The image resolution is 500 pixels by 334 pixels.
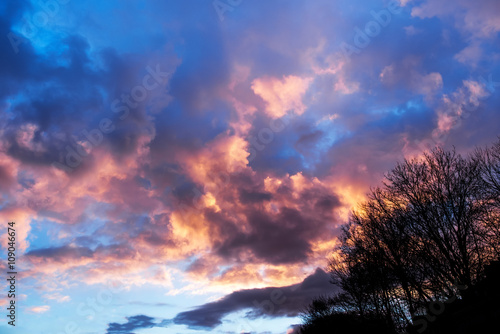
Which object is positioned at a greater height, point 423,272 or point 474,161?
point 474,161

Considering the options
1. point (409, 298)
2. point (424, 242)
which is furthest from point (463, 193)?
point (409, 298)

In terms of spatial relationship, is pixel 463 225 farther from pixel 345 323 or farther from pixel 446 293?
pixel 345 323

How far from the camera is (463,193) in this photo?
18.1m

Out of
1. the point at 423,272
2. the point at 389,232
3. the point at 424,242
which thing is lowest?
the point at 423,272

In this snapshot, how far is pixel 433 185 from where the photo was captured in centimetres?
1920

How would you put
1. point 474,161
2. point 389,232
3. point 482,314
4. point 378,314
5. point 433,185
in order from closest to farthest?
point 482,314 → point 474,161 → point 433,185 → point 389,232 → point 378,314

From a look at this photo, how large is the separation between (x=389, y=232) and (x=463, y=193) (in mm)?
5794

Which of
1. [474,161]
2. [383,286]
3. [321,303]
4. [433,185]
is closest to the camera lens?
[474,161]

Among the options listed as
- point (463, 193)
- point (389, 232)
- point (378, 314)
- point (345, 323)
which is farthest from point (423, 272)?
point (345, 323)

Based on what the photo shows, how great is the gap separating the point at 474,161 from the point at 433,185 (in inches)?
112

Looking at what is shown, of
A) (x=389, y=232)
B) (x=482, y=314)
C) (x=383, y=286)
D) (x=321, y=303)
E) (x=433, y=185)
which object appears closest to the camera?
(x=482, y=314)

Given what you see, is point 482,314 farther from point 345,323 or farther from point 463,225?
point 345,323

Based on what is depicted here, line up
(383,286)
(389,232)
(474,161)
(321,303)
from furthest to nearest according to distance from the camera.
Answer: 1. (321,303)
2. (383,286)
3. (389,232)
4. (474,161)

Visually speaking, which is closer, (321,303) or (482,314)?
(482,314)
